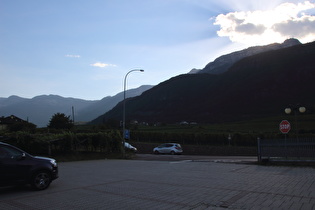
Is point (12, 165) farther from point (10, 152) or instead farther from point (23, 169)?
point (10, 152)

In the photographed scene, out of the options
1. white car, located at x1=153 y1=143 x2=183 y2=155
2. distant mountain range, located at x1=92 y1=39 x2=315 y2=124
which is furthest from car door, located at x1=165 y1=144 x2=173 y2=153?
distant mountain range, located at x1=92 y1=39 x2=315 y2=124

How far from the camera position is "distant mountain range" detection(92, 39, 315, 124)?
133 meters

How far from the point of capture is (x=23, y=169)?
30.8 feet

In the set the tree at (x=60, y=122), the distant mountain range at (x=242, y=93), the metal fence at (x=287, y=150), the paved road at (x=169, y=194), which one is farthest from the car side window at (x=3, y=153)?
the distant mountain range at (x=242, y=93)

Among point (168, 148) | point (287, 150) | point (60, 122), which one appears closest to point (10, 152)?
point (287, 150)

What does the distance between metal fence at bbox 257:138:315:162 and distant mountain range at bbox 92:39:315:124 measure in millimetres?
103259

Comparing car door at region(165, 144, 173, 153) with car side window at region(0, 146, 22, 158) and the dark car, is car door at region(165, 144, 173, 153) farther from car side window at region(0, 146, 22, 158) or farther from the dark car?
car side window at region(0, 146, 22, 158)

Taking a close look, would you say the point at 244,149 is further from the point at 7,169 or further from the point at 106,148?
the point at 7,169

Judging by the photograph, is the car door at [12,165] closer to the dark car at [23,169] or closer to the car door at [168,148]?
the dark car at [23,169]

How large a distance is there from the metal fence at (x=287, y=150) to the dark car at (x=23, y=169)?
12.5 m

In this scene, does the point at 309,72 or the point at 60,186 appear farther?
the point at 309,72

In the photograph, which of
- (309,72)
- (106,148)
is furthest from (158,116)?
(106,148)

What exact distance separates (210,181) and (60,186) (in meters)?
5.53

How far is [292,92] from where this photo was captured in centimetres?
13925
